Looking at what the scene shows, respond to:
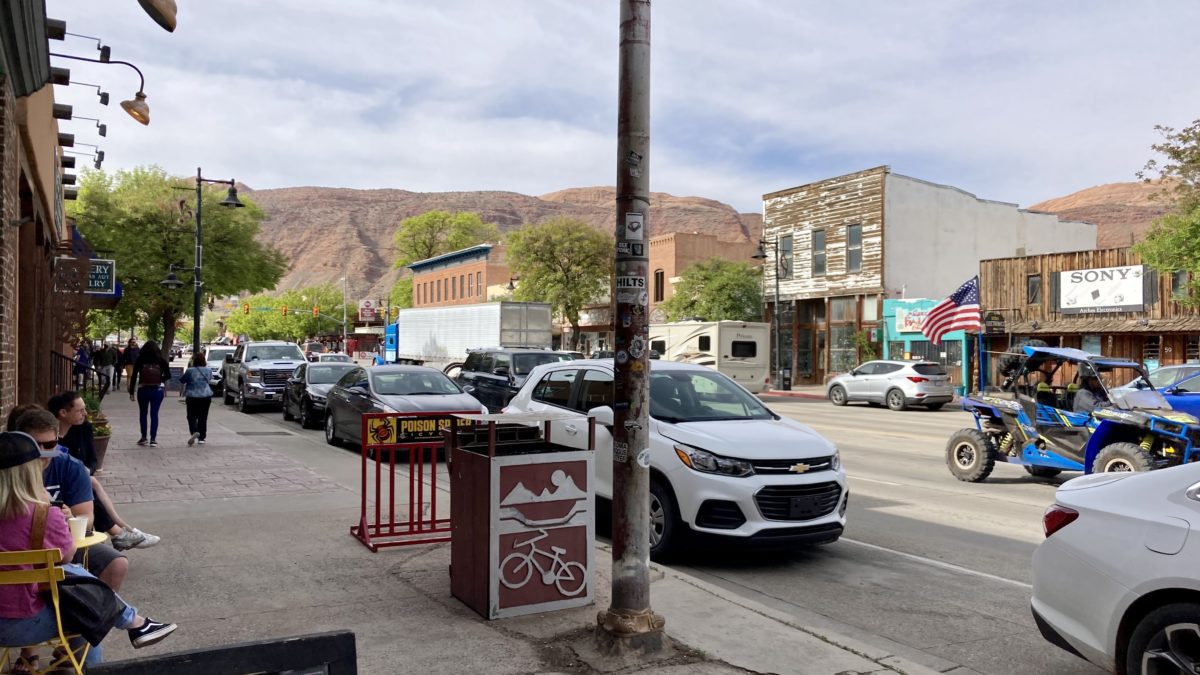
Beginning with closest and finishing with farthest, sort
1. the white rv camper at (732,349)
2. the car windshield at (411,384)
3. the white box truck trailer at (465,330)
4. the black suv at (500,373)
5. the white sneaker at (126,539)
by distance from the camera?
the white sneaker at (126,539)
the car windshield at (411,384)
the black suv at (500,373)
the white rv camper at (732,349)
the white box truck trailer at (465,330)

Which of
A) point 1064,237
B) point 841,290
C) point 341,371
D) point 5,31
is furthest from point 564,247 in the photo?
point 5,31

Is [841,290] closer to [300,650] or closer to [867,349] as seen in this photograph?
[867,349]

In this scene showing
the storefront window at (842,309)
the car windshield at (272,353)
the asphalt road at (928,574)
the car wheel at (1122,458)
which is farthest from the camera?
the storefront window at (842,309)

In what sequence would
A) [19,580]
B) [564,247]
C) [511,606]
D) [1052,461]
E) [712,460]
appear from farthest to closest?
[564,247]
[1052,461]
[712,460]
[511,606]
[19,580]

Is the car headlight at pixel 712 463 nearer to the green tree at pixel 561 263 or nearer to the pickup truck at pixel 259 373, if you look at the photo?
the pickup truck at pixel 259 373

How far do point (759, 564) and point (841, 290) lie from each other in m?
33.3

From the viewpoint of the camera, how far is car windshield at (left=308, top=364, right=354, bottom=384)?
64.3 feet

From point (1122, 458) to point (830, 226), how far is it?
30824 millimetres

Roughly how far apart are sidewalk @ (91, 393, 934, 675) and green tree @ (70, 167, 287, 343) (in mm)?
30317

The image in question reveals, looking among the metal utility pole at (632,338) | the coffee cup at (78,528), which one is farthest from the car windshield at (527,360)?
the coffee cup at (78,528)

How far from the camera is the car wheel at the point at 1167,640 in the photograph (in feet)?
12.3

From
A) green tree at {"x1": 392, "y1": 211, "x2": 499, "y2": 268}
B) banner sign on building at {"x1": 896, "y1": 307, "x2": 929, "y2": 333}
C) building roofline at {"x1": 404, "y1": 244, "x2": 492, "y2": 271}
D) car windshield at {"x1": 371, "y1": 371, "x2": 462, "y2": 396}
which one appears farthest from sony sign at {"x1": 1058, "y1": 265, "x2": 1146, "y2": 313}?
green tree at {"x1": 392, "y1": 211, "x2": 499, "y2": 268}

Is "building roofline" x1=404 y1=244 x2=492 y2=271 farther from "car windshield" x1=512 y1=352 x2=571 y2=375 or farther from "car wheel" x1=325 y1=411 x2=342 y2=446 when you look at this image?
"car wheel" x1=325 y1=411 x2=342 y2=446

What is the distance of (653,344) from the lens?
32.9 m
